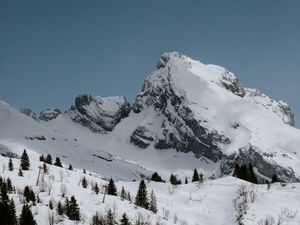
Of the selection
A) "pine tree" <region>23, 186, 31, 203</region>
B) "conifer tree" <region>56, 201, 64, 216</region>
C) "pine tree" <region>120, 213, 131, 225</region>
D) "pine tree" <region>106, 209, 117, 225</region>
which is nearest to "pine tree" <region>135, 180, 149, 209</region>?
"pine tree" <region>106, 209, 117, 225</region>

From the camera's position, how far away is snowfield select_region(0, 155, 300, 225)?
11150 centimetres

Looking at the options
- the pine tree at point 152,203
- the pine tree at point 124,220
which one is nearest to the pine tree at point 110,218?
the pine tree at point 124,220

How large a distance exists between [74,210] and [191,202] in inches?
1222

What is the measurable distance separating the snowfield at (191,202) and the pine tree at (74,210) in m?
1.18

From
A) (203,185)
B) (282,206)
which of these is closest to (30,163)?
(203,185)

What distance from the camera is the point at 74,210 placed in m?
106

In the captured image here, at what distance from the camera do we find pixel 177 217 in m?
116

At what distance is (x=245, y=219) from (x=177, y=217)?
12.9m

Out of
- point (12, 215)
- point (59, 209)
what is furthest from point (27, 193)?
point (12, 215)

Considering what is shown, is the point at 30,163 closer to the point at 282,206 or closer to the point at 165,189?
the point at 165,189

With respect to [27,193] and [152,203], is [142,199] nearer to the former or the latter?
[152,203]

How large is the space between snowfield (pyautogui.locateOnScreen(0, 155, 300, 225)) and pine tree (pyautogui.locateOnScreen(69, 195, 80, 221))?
46.6 inches

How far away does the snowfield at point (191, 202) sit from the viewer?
111500 millimetres

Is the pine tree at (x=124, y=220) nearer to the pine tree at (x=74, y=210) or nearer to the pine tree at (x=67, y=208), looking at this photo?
the pine tree at (x=74, y=210)
